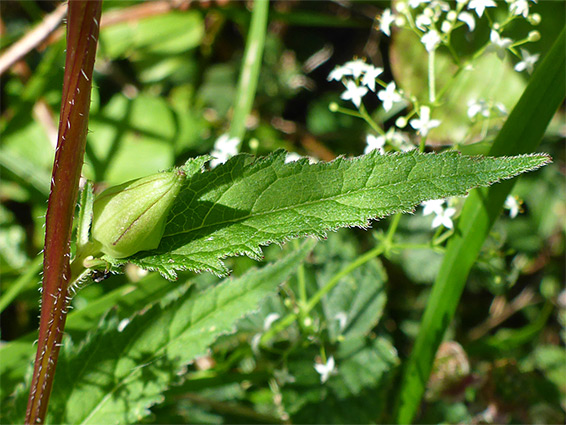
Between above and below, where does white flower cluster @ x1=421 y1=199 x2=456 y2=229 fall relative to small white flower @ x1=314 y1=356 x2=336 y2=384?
above

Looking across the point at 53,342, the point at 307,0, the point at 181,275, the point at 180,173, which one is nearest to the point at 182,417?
the point at 181,275

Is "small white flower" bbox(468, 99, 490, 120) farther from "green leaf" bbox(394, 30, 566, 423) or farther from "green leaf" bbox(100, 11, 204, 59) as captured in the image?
"green leaf" bbox(100, 11, 204, 59)

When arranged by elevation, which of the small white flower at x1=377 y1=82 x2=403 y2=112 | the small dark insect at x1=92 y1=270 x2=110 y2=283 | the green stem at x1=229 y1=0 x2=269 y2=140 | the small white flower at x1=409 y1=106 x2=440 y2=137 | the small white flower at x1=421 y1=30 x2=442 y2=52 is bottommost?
the small dark insect at x1=92 y1=270 x2=110 y2=283

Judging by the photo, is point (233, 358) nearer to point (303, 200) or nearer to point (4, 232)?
point (303, 200)

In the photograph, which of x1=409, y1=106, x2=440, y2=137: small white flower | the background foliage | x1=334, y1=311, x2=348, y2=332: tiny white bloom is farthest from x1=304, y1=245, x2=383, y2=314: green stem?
x1=409, y1=106, x2=440, y2=137: small white flower

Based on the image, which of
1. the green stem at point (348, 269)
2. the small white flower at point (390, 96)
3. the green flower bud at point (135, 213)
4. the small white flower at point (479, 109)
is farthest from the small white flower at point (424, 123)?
the green flower bud at point (135, 213)

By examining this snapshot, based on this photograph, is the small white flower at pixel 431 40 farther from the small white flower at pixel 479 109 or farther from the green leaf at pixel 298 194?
the green leaf at pixel 298 194
